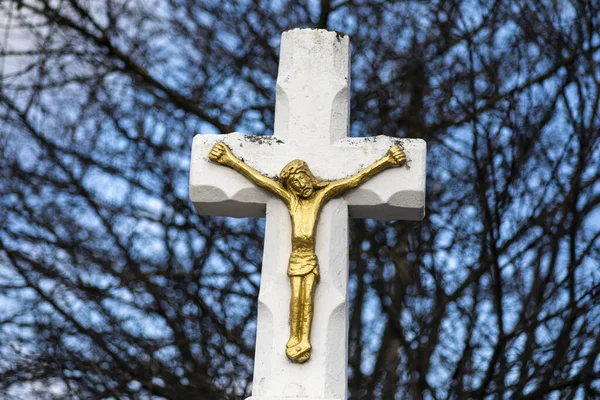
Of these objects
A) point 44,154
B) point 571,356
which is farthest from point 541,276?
point 44,154

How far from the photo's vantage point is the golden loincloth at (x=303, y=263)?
5.00 metres

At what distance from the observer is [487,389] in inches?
350

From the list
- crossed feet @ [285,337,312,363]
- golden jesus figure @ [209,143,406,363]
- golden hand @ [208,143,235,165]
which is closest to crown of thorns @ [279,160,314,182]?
golden jesus figure @ [209,143,406,363]

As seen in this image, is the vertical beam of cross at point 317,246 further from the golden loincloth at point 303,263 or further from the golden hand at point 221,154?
the golden hand at point 221,154

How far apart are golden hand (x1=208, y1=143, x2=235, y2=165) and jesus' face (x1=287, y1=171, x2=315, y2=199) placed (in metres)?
0.27

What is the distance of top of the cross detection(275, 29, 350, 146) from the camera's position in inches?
208

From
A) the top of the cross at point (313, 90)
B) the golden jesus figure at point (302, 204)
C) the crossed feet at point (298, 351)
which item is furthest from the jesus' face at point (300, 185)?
the crossed feet at point (298, 351)

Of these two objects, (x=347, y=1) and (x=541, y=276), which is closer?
(x=541, y=276)

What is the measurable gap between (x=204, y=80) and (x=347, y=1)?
1191 mm

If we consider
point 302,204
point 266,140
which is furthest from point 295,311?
point 266,140

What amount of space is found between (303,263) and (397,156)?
56 cm

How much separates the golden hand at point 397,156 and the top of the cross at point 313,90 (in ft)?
0.69

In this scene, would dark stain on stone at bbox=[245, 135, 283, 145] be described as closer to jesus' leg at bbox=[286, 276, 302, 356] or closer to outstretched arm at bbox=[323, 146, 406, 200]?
outstretched arm at bbox=[323, 146, 406, 200]

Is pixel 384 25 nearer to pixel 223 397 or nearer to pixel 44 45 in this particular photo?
pixel 44 45
